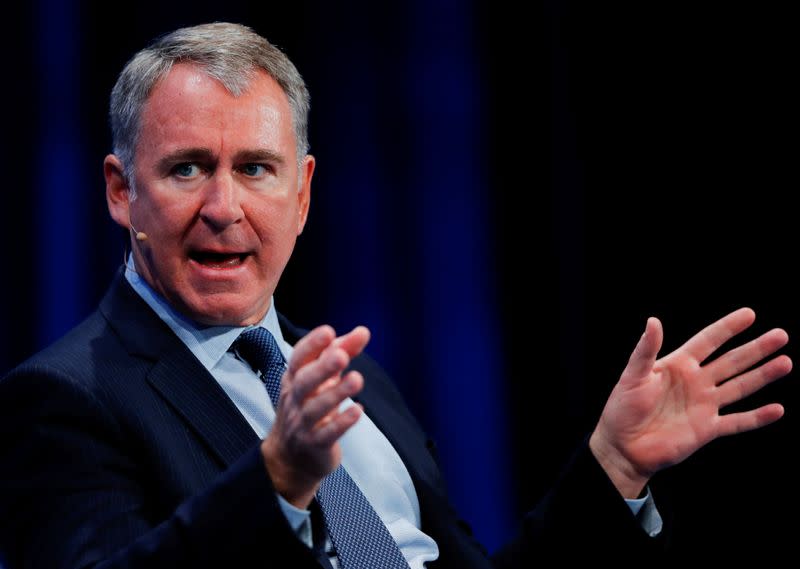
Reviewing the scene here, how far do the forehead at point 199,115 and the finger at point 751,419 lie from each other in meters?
0.86

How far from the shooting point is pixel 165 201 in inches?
61.9

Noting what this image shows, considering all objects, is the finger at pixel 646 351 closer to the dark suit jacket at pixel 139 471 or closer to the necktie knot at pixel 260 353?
the dark suit jacket at pixel 139 471

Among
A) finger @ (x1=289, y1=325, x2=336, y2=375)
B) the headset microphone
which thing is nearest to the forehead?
the headset microphone

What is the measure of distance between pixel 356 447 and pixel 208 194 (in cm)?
49

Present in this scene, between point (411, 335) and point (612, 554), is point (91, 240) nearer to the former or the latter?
point (411, 335)

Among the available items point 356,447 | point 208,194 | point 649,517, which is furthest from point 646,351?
point 208,194

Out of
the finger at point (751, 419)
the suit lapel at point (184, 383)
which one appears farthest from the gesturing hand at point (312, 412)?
the finger at point (751, 419)

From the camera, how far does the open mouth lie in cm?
159

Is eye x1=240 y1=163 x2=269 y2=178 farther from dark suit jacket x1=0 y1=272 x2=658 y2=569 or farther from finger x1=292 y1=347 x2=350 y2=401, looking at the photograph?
finger x1=292 y1=347 x2=350 y2=401

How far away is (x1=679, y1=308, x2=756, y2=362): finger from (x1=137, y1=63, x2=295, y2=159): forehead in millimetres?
759

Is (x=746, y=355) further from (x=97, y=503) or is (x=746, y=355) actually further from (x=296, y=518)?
(x=97, y=503)

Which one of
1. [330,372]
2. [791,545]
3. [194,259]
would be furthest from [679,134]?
[330,372]

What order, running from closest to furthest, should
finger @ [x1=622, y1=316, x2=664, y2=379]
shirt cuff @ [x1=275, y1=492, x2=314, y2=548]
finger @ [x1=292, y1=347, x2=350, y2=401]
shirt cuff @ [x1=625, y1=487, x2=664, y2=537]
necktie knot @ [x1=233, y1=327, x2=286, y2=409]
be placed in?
finger @ [x1=292, y1=347, x2=350, y2=401]
shirt cuff @ [x1=275, y1=492, x2=314, y2=548]
finger @ [x1=622, y1=316, x2=664, y2=379]
necktie knot @ [x1=233, y1=327, x2=286, y2=409]
shirt cuff @ [x1=625, y1=487, x2=664, y2=537]

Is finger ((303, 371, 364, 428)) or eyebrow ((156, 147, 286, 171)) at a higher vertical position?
eyebrow ((156, 147, 286, 171))
